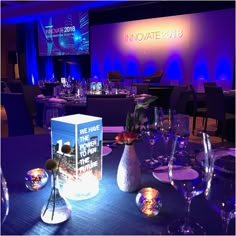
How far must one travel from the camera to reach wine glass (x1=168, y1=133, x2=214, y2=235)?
2.21 ft

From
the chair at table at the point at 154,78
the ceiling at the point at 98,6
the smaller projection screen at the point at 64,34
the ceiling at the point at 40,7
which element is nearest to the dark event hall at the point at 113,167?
the chair at table at the point at 154,78

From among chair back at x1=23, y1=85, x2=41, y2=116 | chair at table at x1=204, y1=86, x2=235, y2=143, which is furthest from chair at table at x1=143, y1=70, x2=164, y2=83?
chair back at x1=23, y1=85, x2=41, y2=116

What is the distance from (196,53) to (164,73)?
1202mm

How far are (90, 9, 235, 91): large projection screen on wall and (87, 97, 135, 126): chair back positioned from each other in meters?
6.28

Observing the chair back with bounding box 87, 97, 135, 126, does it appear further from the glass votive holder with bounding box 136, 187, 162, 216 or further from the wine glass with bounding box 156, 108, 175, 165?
the glass votive holder with bounding box 136, 187, 162, 216

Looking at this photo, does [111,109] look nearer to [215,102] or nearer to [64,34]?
[215,102]

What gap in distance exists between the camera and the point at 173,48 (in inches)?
356

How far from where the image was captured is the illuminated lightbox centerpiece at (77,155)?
828 millimetres

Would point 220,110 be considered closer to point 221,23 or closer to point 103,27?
point 221,23

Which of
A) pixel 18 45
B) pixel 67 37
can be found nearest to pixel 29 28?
pixel 18 45

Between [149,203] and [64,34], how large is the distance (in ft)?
36.6

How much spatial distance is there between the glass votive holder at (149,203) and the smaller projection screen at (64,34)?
10362 mm

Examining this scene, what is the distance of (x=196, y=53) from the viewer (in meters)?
8.52

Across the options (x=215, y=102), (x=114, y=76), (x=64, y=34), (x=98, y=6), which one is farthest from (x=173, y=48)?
(x=215, y=102)
